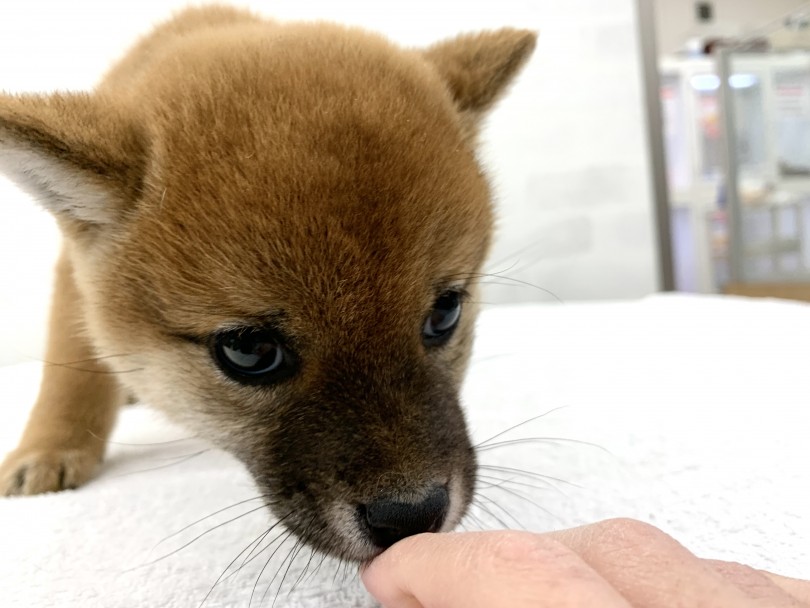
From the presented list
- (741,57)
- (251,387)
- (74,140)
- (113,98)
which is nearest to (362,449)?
(251,387)

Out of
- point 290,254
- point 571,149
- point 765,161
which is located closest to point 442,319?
point 290,254

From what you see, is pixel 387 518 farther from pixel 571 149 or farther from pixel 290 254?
pixel 571 149

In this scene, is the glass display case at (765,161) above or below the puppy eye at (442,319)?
below

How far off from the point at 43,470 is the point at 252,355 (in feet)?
2.53

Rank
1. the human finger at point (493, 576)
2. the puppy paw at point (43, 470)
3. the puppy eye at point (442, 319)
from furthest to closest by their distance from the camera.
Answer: the puppy paw at point (43, 470) → the puppy eye at point (442, 319) → the human finger at point (493, 576)

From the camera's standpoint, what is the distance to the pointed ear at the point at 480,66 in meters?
1.44

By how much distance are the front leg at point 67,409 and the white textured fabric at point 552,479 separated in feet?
0.27

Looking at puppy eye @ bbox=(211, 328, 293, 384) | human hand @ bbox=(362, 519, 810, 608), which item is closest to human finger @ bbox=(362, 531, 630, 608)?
human hand @ bbox=(362, 519, 810, 608)

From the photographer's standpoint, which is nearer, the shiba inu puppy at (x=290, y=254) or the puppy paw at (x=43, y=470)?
the shiba inu puppy at (x=290, y=254)

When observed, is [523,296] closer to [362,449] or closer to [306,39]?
[306,39]

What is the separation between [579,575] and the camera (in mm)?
529

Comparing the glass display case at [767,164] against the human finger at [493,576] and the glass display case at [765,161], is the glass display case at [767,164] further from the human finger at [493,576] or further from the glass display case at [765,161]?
the human finger at [493,576]

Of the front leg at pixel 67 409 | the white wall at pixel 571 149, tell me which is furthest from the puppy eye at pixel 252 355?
the white wall at pixel 571 149

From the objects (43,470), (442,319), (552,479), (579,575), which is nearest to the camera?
(579,575)
